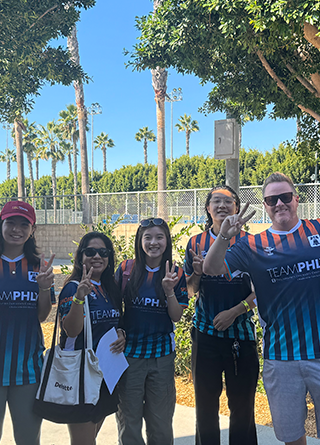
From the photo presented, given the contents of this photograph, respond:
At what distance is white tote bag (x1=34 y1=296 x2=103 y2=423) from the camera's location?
240cm

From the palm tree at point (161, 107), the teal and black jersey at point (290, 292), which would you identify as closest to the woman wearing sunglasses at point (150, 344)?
the teal and black jersey at point (290, 292)

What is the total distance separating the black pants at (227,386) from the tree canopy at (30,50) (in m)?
7.57

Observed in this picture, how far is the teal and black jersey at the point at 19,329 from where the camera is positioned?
98.2 inches

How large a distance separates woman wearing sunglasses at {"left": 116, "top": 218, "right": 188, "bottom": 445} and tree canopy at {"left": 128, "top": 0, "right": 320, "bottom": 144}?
16.2 ft

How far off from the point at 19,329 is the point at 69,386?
1.52ft

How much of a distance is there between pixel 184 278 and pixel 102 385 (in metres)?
0.90

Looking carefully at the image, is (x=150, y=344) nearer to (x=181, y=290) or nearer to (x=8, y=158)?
(x=181, y=290)

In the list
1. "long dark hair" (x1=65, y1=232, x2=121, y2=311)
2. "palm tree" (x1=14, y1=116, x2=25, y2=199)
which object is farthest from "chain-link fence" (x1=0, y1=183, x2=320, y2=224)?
"long dark hair" (x1=65, y1=232, x2=121, y2=311)

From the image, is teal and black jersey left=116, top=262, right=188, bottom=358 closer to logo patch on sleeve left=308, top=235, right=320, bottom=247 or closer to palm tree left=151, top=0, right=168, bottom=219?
logo patch on sleeve left=308, top=235, right=320, bottom=247

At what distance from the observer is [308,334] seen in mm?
2436

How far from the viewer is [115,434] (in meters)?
3.69

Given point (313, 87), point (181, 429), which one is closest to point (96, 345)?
point (181, 429)

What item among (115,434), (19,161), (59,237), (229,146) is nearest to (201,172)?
(19,161)

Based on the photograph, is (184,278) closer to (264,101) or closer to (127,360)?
(127,360)
